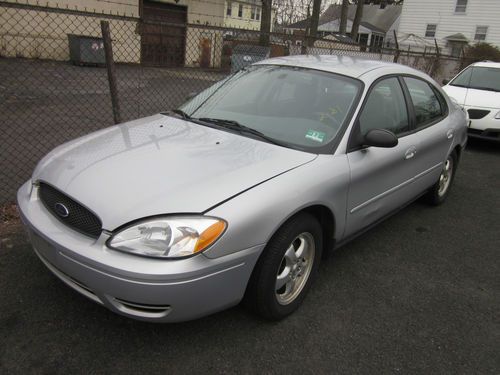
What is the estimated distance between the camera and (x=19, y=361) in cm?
A: 229

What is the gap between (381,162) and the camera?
3297 mm

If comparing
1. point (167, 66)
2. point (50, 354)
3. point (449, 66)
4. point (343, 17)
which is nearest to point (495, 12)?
point (343, 17)

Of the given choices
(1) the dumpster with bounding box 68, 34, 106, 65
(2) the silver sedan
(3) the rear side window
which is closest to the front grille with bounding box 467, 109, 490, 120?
(3) the rear side window

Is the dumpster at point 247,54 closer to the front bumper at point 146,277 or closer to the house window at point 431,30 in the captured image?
the front bumper at point 146,277

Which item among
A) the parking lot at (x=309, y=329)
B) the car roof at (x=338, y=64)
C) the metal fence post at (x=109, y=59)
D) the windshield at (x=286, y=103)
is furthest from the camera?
the metal fence post at (x=109, y=59)

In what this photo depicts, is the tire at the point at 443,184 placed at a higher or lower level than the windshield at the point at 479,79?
lower

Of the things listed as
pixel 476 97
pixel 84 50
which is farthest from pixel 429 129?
pixel 84 50

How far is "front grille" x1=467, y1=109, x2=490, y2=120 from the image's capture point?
7.69 m

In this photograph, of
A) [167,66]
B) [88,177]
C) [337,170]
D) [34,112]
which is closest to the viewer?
[88,177]

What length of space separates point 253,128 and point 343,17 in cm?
2969

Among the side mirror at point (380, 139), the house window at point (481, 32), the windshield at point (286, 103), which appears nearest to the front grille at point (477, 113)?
the windshield at point (286, 103)

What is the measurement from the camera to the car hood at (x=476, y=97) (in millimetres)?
7770

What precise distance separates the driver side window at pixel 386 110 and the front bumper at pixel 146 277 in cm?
151

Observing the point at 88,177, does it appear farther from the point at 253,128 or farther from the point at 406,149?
the point at 406,149
